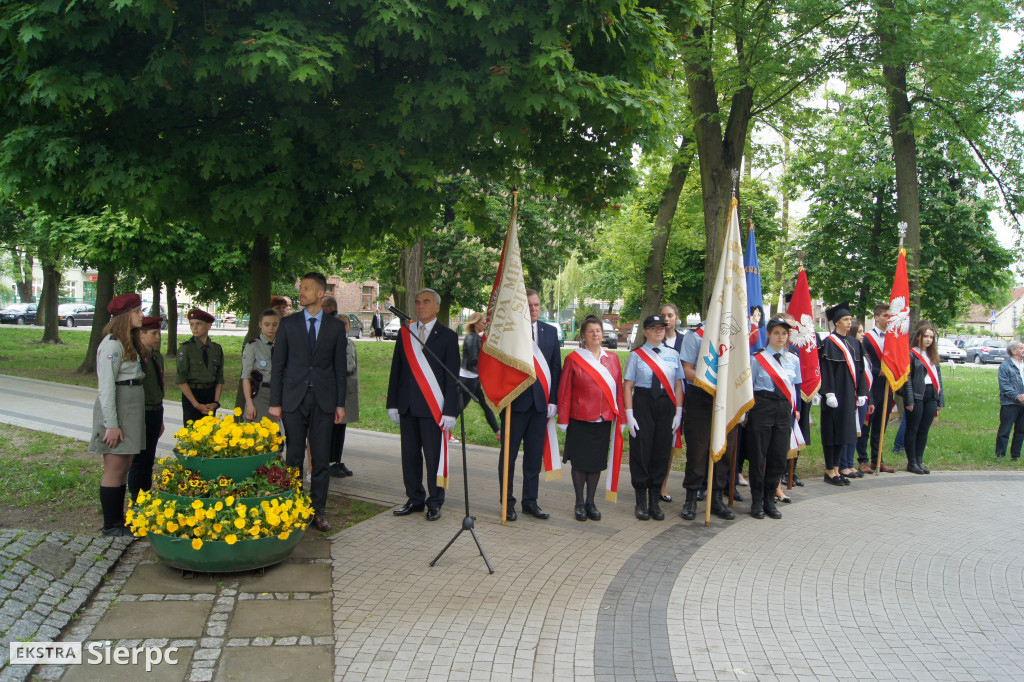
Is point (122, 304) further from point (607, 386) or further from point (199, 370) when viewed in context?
point (607, 386)

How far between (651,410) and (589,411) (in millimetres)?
655

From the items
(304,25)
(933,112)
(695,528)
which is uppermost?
(933,112)

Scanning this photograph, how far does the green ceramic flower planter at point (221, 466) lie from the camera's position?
5.37m

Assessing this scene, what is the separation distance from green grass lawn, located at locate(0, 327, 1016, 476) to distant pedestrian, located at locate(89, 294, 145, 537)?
5.97 meters

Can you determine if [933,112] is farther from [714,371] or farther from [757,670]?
[757,670]

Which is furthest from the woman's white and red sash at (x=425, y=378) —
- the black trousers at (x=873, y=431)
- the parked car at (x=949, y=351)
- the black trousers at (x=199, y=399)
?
the parked car at (x=949, y=351)

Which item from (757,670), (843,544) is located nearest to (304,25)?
(757,670)

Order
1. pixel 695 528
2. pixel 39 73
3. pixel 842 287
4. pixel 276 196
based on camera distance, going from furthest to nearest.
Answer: pixel 842 287 < pixel 695 528 < pixel 276 196 < pixel 39 73

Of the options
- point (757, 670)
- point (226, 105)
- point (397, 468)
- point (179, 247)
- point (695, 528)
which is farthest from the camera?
point (179, 247)

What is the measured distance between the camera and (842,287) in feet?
61.2

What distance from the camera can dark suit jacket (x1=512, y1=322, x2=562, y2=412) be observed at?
721 cm

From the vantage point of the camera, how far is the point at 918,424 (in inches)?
406

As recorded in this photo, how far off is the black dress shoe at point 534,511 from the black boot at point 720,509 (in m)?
1.68

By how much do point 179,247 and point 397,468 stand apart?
10.2 m
